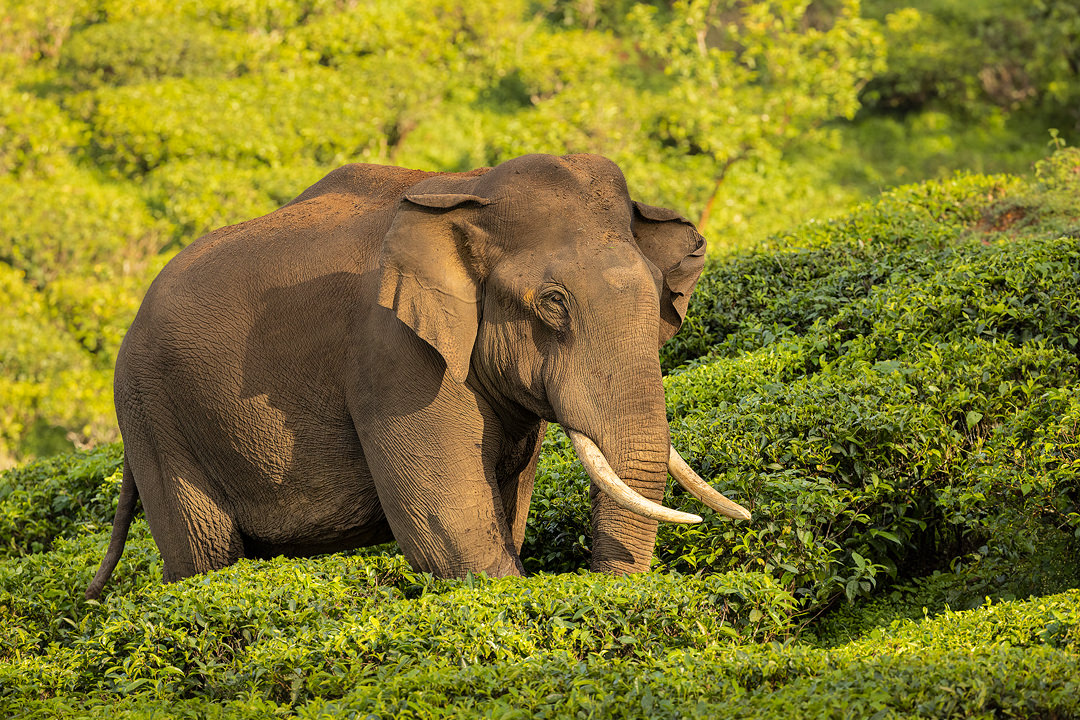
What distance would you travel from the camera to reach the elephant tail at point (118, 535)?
5.82 metres

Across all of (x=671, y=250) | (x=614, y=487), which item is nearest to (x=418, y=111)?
(x=671, y=250)

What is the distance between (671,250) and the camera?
4961 mm

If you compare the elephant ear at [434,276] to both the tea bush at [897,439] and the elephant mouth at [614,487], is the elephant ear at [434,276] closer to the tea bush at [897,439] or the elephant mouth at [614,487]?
the elephant mouth at [614,487]

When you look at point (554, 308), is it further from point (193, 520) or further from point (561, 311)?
point (193, 520)

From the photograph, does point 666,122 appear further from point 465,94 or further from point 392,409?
point 392,409

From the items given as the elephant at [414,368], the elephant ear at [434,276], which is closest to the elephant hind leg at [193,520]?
the elephant at [414,368]

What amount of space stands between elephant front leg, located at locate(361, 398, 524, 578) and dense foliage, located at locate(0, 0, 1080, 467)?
508 inches

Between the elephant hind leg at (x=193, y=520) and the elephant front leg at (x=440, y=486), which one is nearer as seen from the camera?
the elephant front leg at (x=440, y=486)

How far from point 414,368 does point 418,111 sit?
Answer: 1808 cm

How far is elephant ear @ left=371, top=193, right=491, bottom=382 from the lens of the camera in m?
4.55

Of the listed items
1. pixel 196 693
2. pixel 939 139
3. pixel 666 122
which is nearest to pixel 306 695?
pixel 196 693

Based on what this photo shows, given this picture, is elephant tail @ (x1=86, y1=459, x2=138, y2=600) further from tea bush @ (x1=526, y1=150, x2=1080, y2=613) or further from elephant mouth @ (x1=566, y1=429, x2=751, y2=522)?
elephant mouth @ (x1=566, y1=429, x2=751, y2=522)

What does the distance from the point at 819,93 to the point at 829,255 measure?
435 inches

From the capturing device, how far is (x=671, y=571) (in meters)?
4.81
